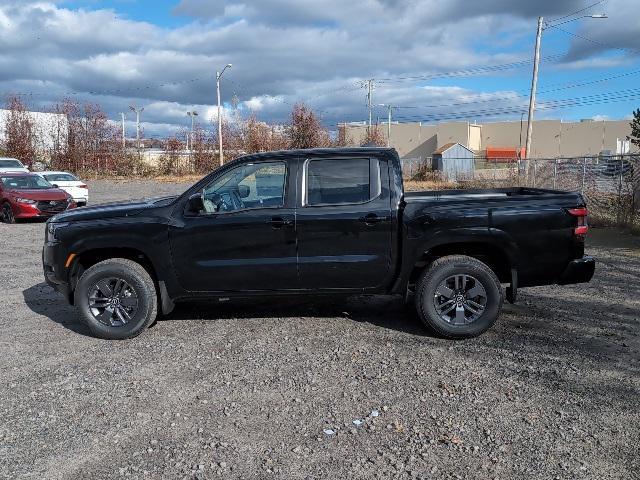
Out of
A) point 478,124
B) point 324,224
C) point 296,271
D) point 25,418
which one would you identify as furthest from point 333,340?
point 478,124

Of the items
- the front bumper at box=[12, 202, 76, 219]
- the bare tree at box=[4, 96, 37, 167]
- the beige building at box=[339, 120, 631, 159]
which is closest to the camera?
the front bumper at box=[12, 202, 76, 219]

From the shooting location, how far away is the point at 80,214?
5621 millimetres

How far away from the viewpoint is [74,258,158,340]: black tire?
548 centimetres

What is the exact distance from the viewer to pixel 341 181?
553 cm

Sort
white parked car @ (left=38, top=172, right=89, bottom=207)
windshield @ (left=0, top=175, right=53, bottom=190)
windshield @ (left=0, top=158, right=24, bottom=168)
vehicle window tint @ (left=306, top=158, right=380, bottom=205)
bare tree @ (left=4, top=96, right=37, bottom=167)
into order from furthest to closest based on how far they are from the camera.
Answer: bare tree @ (left=4, top=96, right=37, bottom=167)
windshield @ (left=0, top=158, right=24, bottom=168)
white parked car @ (left=38, top=172, right=89, bottom=207)
windshield @ (left=0, top=175, right=53, bottom=190)
vehicle window tint @ (left=306, top=158, right=380, bottom=205)

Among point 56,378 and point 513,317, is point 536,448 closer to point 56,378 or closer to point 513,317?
point 513,317

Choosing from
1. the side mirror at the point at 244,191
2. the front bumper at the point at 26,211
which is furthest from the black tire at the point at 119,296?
the front bumper at the point at 26,211

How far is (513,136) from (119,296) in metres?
106

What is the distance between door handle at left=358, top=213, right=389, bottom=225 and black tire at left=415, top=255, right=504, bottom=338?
2.26 ft

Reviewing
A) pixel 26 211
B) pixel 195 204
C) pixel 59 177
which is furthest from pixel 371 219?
pixel 59 177

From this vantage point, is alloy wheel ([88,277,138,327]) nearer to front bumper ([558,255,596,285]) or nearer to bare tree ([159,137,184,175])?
front bumper ([558,255,596,285])

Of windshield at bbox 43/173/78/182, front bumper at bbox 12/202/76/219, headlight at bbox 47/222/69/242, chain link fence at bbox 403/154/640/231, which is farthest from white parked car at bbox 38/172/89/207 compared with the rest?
chain link fence at bbox 403/154/640/231

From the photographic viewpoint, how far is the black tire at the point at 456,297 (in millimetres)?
5328

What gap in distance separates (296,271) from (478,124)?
109 m
